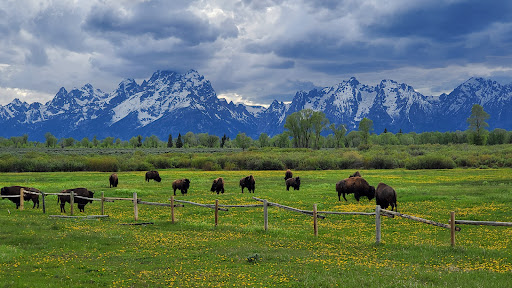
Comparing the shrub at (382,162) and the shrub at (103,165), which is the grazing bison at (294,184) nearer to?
the shrub at (382,162)

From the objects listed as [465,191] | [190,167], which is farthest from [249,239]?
[190,167]

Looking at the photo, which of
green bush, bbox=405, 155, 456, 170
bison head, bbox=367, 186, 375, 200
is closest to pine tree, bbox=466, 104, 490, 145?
green bush, bbox=405, 155, 456, 170

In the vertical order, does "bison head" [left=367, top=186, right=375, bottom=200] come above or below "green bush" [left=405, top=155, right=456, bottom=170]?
below

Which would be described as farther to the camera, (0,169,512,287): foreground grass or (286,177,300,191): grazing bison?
(286,177,300,191): grazing bison

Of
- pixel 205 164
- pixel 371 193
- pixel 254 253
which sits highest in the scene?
pixel 205 164

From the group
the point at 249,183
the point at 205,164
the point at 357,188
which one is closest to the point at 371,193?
the point at 357,188

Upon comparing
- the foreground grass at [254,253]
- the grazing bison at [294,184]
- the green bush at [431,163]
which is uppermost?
the green bush at [431,163]

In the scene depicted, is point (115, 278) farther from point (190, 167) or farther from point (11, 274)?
point (190, 167)

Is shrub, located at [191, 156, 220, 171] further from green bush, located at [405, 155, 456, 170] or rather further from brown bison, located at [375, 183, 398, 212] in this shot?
brown bison, located at [375, 183, 398, 212]

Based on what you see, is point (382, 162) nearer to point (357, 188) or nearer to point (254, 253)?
point (357, 188)

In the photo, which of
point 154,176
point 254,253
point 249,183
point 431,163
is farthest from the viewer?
point 431,163

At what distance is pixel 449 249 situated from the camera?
14703mm

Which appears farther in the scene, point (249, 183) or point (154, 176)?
point (154, 176)

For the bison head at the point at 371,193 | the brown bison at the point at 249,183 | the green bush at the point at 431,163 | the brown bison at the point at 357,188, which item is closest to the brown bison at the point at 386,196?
the brown bison at the point at 357,188
